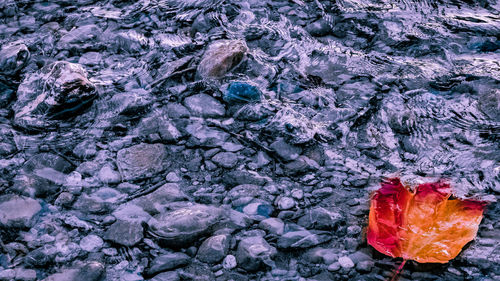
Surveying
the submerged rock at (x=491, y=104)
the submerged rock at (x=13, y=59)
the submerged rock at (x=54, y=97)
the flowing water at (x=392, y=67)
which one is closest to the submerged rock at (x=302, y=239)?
the flowing water at (x=392, y=67)

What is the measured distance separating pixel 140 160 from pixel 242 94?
60cm

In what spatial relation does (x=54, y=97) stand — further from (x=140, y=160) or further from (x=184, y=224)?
(x=184, y=224)

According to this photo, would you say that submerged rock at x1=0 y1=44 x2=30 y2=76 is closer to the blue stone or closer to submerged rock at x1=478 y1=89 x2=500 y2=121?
the blue stone

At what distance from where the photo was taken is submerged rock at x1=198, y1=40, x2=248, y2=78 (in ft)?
7.63

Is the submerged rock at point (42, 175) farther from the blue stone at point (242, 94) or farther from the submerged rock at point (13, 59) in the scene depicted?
the blue stone at point (242, 94)

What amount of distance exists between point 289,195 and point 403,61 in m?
A: 1.12

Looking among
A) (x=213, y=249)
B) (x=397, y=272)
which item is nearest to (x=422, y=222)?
(x=397, y=272)

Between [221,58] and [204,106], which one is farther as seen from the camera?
[221,58]

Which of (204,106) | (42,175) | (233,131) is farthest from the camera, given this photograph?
(204,106)

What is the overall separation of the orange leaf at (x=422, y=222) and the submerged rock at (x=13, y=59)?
1.99 m

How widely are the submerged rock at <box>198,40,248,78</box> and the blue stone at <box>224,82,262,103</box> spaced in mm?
149

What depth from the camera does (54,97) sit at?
2148 mm

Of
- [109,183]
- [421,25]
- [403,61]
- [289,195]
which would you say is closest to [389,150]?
[289,195]

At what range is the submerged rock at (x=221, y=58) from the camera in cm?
232
